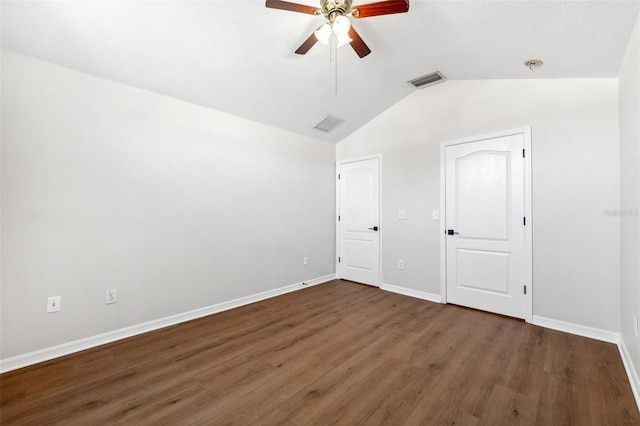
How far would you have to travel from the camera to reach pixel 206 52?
243cm

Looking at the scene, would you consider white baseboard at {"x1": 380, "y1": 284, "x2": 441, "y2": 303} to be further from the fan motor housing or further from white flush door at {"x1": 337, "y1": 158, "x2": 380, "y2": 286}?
the fan motor housing

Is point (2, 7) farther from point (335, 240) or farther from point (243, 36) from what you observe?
point (335, 240)

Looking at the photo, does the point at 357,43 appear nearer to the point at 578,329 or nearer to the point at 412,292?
the point at 412,292

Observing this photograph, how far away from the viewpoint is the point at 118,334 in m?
2.53

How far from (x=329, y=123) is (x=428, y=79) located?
4.67 ft

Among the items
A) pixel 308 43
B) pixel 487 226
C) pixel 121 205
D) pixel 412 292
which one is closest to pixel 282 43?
pixel 308 43

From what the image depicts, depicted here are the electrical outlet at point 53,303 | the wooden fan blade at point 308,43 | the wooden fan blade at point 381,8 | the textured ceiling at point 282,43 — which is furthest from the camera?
the electrical outlet at point 53,303

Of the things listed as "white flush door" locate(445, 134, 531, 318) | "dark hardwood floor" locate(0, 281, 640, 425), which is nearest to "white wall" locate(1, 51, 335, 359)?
"dark hardwood floor" locate(0, 281, 640, 425)

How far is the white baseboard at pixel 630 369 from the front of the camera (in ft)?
5.65

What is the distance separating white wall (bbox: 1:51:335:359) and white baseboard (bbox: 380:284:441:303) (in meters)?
1.57

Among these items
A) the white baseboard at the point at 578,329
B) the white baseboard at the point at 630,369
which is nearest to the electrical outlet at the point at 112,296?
the white baseboard at the point at 630,369

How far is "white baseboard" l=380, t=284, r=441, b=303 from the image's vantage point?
359cm

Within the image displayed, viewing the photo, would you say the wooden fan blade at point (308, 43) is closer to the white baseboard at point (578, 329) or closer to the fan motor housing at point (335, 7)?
the fan motor housing at point (335, 7)

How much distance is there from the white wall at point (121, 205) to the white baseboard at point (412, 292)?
5.14 feet
